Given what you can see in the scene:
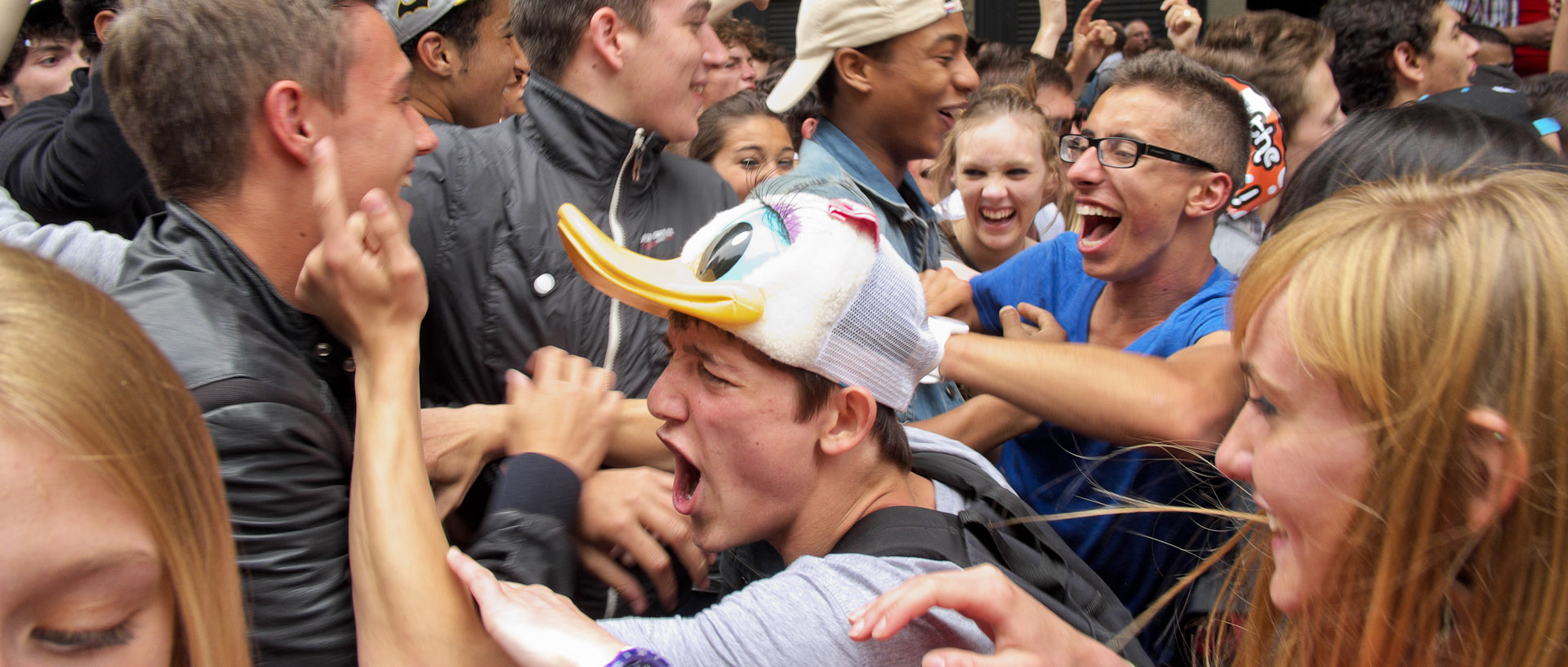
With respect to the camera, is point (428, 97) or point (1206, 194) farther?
point (428, 97)

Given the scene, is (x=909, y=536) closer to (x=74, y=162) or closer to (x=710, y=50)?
(x=710, y=50)

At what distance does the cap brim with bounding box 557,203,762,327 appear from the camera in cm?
160

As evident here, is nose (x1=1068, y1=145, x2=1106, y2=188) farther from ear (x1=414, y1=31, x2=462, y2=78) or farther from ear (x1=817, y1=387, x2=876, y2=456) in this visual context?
ear (x1=414, y1=31, x2=462, y2=78)

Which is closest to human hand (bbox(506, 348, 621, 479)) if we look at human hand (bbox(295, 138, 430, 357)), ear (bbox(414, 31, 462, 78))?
human hand (bbox(295, 138, 430, 357))

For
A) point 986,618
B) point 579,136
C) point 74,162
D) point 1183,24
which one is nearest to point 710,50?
point 579,136

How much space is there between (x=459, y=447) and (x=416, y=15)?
1897mm

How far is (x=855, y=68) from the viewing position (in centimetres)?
340

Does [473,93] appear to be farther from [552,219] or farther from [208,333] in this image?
[208,333]

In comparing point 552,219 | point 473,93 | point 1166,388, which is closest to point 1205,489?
point 1166,388

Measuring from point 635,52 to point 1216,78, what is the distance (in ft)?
5.02

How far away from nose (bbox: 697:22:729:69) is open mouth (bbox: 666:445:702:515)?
4.08 ft

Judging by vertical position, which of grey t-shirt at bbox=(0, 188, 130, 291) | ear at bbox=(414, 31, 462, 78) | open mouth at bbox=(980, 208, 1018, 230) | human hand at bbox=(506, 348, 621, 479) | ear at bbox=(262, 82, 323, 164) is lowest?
open mouth at bbox=(980, 208, 1018, 230)

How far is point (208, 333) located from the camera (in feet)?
4.61

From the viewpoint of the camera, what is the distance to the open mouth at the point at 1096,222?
9.09 feet
